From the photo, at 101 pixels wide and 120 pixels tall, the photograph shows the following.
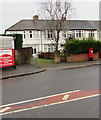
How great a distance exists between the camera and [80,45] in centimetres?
1916

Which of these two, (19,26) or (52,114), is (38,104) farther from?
(19,26)

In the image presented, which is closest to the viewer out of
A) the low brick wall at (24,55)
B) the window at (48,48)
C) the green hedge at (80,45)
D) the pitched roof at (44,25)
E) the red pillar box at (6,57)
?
the red pillar box at (6,57)

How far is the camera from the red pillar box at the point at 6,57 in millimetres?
12336

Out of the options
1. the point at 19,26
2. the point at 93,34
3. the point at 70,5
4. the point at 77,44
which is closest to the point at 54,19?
the point at 70,5

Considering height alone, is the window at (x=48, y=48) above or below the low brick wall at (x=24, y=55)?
above

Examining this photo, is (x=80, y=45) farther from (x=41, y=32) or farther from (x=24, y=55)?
(x=41, y=32)

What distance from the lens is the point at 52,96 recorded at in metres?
5.46

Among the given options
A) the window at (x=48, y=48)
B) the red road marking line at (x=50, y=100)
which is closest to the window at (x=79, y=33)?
the window at (x=48, y=48)

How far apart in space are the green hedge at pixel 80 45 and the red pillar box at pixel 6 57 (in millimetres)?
8332

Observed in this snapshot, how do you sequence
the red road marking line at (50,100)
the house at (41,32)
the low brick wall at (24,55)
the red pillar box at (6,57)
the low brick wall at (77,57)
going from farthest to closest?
the house at (41,32) < the low brick wall at (77,57) < the low brick wall at (24,55) < the red pillar box at (6,57) < the red road marking line at (50,100)

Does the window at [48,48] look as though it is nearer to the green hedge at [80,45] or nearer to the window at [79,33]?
the window at [79,33]

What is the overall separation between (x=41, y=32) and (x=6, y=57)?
2416 centimetres

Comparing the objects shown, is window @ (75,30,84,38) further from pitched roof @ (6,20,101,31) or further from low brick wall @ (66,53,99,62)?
low brick wall @ (66,53,99,62)

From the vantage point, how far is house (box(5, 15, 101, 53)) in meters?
34.9
